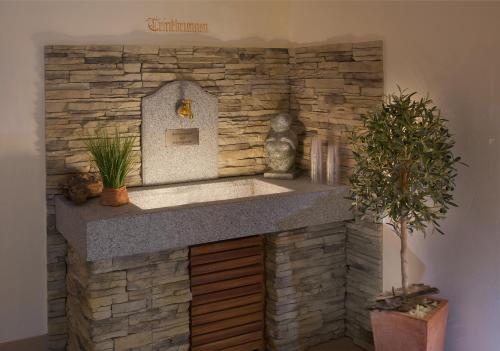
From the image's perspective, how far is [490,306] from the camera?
3.51 meters

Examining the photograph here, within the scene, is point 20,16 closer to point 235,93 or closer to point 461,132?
point 235,93

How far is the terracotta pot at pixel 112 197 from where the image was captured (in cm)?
372

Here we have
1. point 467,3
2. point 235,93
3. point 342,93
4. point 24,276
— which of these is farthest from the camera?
point 235,93

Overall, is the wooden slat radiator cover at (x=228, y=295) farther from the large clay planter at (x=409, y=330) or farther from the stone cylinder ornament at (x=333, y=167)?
the large clay planter at (x=409, y=330)

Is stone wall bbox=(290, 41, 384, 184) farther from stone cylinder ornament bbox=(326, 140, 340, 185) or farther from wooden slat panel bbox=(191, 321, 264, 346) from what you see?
wooden slat panel bbox=(191, 321, 264, 346)

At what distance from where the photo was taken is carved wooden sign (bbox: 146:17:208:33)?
14.0ft

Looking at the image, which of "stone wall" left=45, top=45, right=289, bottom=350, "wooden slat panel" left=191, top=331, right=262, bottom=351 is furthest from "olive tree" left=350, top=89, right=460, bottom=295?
"stone wall" left=45, top=45, right=289, bottom=350

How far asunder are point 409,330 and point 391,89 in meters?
1.52

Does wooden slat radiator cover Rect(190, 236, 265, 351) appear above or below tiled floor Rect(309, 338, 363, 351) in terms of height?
above

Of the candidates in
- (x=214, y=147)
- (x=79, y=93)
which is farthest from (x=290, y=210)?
(x=79, y=93)

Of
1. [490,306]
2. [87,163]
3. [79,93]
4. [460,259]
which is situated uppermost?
[79,93]

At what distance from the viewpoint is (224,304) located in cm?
396

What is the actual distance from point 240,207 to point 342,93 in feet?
3.90

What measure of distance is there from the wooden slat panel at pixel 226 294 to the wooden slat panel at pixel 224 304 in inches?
0.9
